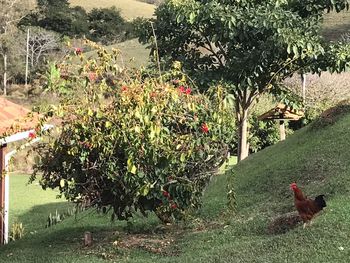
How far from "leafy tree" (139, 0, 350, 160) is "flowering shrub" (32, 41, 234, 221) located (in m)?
2.54

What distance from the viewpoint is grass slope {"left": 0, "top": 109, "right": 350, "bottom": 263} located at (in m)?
5.32

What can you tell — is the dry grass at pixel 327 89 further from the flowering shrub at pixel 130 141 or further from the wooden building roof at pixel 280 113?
the flowering shrub at pixel 130 141

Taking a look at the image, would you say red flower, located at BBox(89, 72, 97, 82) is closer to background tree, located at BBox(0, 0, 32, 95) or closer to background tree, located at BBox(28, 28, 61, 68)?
background tree, located at BBox(0, 0, 32, 95)

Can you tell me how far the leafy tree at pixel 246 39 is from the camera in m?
8.91

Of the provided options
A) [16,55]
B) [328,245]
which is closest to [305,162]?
[328,245]

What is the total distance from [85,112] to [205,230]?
2.49 m

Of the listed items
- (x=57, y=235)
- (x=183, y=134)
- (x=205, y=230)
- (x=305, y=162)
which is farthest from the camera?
(x=305, y=162)

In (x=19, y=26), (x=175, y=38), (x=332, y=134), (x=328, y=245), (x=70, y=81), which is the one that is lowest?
(x=328, y=245)

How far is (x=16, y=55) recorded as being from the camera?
108 feet

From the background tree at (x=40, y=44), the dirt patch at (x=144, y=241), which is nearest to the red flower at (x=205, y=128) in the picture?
the dirt patch at (x=144, y=241)

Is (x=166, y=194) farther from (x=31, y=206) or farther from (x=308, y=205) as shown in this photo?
(x=31, y=206)

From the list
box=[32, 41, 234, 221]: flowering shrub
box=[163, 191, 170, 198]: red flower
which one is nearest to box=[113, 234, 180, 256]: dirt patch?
box=[32, 41, 234, 221]: flowering shrub

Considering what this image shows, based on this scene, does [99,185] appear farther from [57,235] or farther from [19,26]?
[19,26]

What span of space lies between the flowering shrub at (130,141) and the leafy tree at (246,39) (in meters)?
2.54
